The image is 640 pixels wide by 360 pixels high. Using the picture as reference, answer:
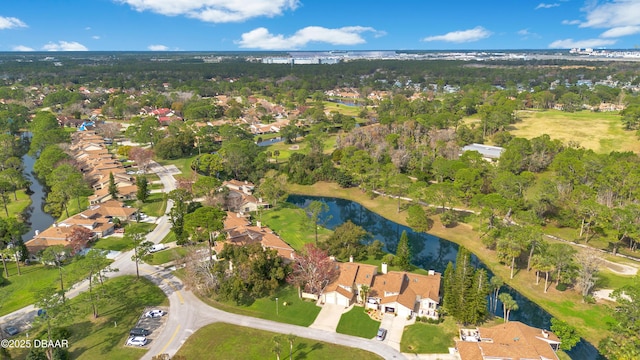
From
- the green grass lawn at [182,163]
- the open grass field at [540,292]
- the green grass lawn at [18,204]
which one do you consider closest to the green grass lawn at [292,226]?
the open grass field at [540,292]

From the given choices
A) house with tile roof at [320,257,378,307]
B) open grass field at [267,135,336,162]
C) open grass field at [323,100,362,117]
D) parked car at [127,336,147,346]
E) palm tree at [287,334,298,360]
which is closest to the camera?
palm tree at [287,334,298,360]

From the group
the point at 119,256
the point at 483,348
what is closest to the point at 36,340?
the point at 119,256

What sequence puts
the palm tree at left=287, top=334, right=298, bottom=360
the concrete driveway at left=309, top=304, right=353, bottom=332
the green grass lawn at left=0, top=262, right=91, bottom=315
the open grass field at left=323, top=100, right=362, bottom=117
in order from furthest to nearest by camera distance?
the open grass field at left=323, top=100, right=362, bottom=117
the green grass lawn at left=0, top=262, right=91, bottom=315
the concrete driveway at left=309, top=304, right=353, bottom=332
the palm tree at left=287, top=334, right=298, bottom=360

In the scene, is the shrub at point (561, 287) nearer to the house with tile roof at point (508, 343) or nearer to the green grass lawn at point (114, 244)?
the house with tile roof at point (508, 343)

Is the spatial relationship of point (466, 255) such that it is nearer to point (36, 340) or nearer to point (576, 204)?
point (576, 204)

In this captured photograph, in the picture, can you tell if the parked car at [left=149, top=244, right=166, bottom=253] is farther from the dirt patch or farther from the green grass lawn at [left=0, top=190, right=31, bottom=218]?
the dirt patch

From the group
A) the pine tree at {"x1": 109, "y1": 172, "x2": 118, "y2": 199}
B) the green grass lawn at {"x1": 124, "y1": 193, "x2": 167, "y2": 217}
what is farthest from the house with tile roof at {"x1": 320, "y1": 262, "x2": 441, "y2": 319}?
the pine tree at {"x1": 109, "y1": 172, "x2": 118, "y2": 199}
